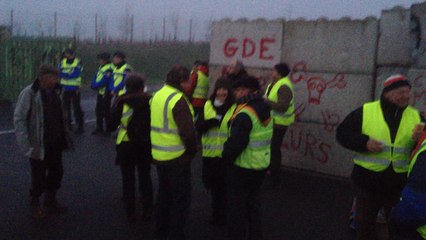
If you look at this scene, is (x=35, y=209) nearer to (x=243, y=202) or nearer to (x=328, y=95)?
(x=243, y=202)

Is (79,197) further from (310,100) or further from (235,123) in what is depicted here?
(310,100)

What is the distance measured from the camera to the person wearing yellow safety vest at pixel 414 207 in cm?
325

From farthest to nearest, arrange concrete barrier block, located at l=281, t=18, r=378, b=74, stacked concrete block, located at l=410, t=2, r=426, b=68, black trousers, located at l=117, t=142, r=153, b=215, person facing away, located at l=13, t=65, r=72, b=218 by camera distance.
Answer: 1. concrete barrier block, located at l=281, t=18, r=378, b=74
2. stacked concrete block, located at l=410, t=2, r=426, b=68
3. black trousers, located at l=117, t=142, r=153, b=215
4. person facing away, located at l=13, t=65, r=72, b=218

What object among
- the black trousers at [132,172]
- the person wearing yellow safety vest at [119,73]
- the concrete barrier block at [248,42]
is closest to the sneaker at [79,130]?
the person wearing yellow safety vest at [119,73]

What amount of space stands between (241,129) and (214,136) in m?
1.13

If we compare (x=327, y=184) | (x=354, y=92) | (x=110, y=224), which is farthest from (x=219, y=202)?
(x=354, y=92)

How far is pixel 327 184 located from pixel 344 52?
204 centimetres

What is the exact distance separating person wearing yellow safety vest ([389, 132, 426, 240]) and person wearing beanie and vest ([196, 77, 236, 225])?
302 cm

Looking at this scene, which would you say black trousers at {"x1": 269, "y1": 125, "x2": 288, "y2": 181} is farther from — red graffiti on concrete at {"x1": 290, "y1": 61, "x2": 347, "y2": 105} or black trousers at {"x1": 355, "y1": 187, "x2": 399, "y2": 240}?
black trousers at {"x1": 355, "y1": 187, "x2": 399, "y2": 240}

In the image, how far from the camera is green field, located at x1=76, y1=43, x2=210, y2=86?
→ 33312 millimetres

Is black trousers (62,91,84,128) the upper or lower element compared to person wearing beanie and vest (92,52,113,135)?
lower

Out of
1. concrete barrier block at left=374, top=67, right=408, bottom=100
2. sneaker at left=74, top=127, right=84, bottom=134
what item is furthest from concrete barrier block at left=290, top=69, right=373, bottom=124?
sneaker at left=74, top=127, right=84, bottom=134

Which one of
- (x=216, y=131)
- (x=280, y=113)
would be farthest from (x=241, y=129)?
(x=280, y=113)

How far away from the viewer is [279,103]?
8.00m
